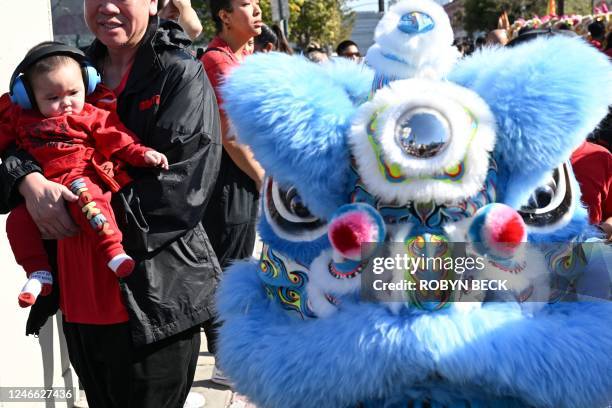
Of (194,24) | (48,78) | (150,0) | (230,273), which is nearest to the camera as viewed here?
(230,273)

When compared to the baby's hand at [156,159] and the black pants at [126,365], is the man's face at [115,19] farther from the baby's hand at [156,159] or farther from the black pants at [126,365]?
the black pants at [126,365]

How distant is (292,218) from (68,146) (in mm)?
913

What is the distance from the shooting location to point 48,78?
6.74 feet

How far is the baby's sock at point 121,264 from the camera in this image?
1.97 m

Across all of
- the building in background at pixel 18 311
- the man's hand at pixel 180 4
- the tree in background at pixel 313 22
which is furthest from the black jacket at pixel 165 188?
the tree in background at pixel 313 22

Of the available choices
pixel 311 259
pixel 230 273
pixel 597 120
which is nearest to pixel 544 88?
pixel 597 120

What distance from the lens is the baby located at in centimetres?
203

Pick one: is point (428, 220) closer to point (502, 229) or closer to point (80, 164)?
point (502, 229)

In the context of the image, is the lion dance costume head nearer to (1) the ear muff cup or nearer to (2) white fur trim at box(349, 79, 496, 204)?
(2) white fur trim at box(349, 79, 496, 204)

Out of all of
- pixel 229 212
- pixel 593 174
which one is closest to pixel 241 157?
pixel 229 212

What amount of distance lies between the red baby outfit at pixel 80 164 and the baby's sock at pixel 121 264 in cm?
2

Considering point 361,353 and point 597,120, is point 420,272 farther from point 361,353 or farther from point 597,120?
point 597,120

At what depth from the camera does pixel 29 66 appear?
208 centimetres

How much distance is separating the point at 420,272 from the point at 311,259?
9.9 inches
